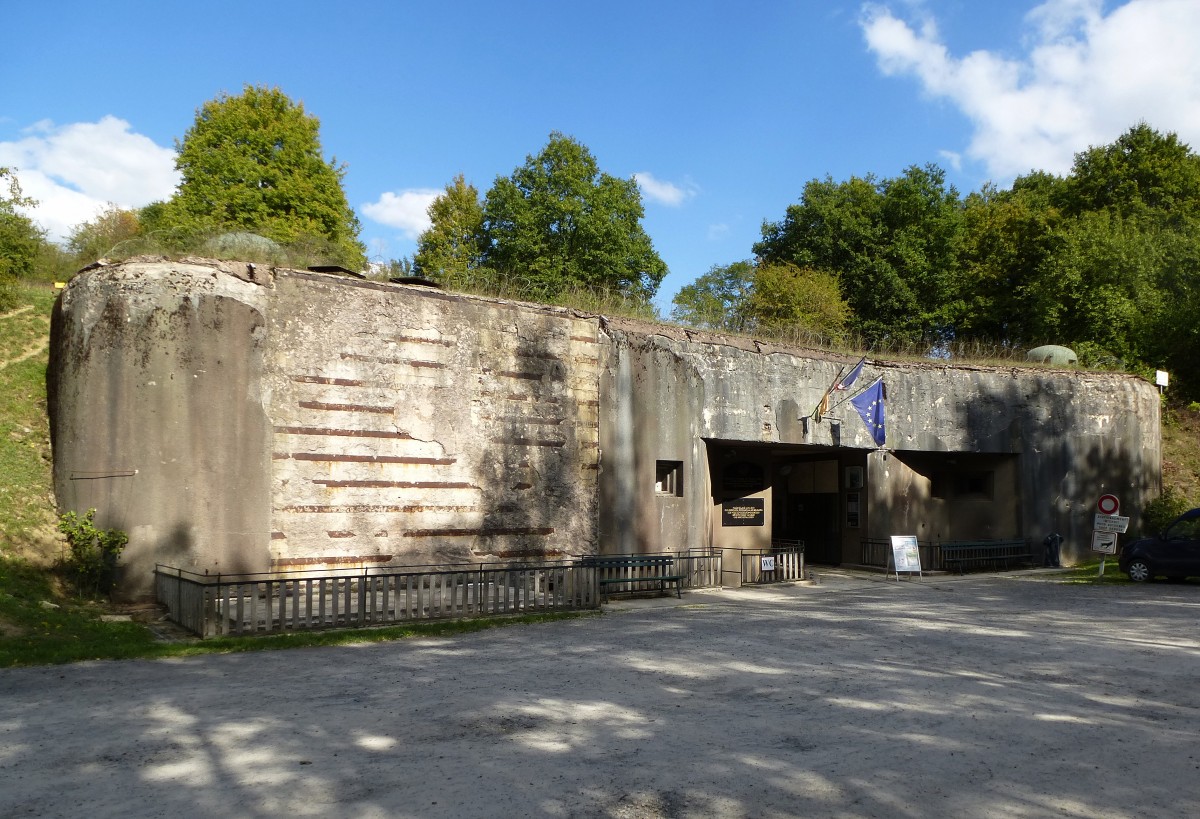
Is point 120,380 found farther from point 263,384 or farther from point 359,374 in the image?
point 359,374

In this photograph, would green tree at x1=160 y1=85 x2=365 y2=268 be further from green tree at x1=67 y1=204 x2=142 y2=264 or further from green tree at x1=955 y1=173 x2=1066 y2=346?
green tree at x1=955 y1=173 x2=1066 y2=346

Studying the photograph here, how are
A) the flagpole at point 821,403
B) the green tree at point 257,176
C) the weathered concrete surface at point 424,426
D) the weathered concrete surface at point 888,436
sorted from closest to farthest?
the weathered concrete surface at point 424,426 < the weathered concrete surface at point 888,436 < the flagpole at point 821,403 < the green tree at point 257,176

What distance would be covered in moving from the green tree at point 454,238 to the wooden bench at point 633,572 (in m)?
28.8

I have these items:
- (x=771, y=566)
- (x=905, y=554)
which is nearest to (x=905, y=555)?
(x=905, y=554)

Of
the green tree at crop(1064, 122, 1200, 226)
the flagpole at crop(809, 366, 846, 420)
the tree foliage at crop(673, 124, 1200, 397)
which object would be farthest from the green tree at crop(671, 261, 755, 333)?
the flagpole at crop(809, 366, 846, 420)

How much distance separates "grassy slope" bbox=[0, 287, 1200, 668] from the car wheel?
1209 mm

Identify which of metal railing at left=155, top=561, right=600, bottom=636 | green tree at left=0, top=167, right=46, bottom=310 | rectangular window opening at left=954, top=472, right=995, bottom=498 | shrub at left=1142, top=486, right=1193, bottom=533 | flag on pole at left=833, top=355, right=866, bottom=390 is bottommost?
metal railing at left=155, top=561, right=600, bottom=636

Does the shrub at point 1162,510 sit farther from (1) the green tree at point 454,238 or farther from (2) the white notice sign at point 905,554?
(1) the green tree at point 454,238

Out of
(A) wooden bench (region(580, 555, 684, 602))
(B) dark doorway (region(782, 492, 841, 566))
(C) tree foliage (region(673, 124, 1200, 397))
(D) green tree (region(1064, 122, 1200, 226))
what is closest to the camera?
(A) wooden bench (region(580, 555, 684, 602))

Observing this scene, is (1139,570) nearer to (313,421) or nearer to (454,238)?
(313,421)

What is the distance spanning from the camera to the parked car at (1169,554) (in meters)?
19.0

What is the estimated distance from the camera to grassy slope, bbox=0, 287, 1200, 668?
1116cm

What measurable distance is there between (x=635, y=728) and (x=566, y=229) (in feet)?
130

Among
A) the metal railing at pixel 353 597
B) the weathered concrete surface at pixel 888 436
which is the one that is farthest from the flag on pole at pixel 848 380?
the metal railing at pixel 353 597
